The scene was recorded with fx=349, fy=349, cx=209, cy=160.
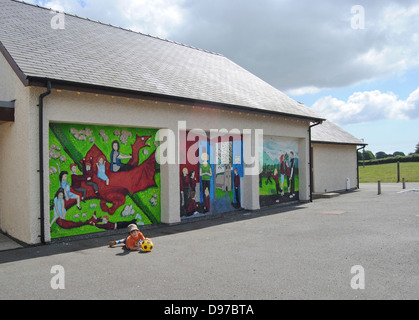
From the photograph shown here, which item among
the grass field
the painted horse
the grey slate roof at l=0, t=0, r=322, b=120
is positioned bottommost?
the grass field

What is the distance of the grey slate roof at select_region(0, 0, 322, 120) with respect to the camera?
874 centimetres

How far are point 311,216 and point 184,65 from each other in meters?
7.68

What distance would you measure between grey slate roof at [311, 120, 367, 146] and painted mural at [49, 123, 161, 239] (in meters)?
12.0

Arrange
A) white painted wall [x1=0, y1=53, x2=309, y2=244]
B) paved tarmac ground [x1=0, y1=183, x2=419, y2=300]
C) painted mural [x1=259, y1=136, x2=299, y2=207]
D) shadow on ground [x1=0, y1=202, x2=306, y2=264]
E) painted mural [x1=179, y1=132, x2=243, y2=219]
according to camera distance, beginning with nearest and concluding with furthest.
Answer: paved tarmac ground [x1=0, y1=183, x2=419, y2=300]
shadow on ground [x1=0, y1=202, x2=306, y2=264]
white painted wall [x1=0, y1=53, x2=309, y2=244]
painted mural [x1=179, y1=132, x2=243, y2=219]
painted mural [x1=259, y1=136, x2=299, y2=207]

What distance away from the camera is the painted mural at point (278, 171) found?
14320mm

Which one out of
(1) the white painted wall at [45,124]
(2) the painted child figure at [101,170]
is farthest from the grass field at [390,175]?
(2) the painted child figure at [101,170]

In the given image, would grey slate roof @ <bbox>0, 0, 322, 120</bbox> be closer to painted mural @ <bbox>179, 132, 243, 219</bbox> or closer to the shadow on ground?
painted mural @ <bbox>179, 132, 243, 219</bbox>

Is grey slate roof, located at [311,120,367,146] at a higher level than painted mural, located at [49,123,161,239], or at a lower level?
higher

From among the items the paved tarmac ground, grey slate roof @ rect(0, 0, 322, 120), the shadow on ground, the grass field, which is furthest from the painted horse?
the grass field

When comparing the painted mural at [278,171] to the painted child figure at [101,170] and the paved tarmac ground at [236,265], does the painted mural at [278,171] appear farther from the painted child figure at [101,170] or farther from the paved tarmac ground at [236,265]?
the painted child figure at [101,170]

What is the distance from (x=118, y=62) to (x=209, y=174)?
4753 mm

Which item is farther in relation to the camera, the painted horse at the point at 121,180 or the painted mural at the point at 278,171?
the painted mural at the point at 278,171

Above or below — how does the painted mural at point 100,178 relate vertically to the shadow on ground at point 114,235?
above

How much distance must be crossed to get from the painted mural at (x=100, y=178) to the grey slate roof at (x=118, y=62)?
1350 mm
